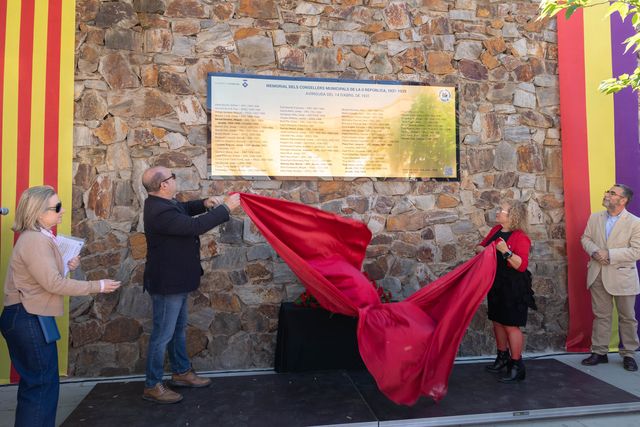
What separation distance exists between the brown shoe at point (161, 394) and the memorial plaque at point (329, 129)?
1.66 metres

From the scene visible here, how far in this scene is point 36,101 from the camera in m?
3.07

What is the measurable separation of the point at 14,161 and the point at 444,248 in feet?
12.3

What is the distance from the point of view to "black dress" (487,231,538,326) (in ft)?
9.10

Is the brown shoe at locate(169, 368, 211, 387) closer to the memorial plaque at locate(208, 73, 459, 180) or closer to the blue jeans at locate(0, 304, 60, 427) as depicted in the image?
the blue jeans at locate(0, 304, 60, 427)

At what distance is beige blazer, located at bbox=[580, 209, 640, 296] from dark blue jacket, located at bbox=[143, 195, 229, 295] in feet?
10.6

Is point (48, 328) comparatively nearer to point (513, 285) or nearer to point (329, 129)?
point (329, 129)

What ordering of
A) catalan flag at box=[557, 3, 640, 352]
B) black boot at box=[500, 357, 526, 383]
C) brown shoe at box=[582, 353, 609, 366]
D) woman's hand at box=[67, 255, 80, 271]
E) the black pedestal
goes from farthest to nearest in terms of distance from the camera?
catalan flag at box=[557, 3, 640, 352]
brown shoe at box=[582, 353, 609, 366]
the black pedestal
black boot at box=[500, 357, 526, 383]
woman's hand at box=[67, 255, 80, 271]

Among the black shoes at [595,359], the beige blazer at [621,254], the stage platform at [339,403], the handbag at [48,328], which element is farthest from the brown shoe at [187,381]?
the beige blazer at [621,254]

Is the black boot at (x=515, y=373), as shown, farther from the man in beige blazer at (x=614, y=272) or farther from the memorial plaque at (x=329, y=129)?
the memorial plaque at (x=329, y=129)

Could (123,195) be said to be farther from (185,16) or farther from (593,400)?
(593,400)

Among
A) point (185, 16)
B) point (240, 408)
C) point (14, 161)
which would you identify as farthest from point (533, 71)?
point (14, 161)

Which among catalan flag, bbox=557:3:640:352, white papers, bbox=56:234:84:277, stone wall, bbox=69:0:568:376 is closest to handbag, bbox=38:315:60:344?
white papers, bbox=56:234:84:277

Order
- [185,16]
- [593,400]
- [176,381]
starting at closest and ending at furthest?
[593,400], [176,381], [185,16]

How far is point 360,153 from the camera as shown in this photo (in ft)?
11.3
